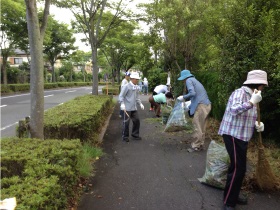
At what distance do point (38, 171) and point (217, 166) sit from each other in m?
2.44

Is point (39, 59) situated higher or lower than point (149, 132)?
higher

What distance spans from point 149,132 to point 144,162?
2.79m

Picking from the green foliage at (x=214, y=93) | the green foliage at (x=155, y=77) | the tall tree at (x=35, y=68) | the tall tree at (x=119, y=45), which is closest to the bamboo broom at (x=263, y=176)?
the tall tree at (x=35, y=68)

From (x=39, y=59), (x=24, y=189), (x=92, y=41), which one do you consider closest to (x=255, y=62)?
(x=39, y=59)

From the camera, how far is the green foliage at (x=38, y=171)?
2.34 m

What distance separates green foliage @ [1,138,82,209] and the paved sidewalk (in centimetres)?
70

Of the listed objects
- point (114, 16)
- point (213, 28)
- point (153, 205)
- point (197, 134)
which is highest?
point (114, 16)

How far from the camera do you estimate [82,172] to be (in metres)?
4.40

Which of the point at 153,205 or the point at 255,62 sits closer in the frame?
the point at 153,205

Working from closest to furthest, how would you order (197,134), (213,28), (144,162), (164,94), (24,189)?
(24,189) < (144,162) < (197,134) < (213,28) < (164,94)

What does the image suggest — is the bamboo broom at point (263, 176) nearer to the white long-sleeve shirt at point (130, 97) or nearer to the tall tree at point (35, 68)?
the tall tree at point (35, 68)

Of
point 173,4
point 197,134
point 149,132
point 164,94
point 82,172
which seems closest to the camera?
point 82,172

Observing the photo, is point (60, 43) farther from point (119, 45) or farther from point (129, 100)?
point (129, 100)

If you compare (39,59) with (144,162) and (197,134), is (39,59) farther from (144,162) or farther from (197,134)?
(197,134)
